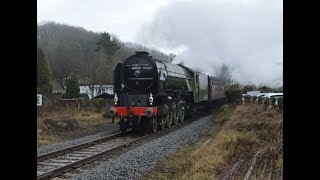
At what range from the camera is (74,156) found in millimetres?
9555

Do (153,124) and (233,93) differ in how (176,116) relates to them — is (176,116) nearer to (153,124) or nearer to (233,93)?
(153,124)

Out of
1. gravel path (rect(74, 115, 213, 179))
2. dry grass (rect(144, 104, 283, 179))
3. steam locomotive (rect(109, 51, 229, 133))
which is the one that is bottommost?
gravel path (rect(74, 115, 213, 179))

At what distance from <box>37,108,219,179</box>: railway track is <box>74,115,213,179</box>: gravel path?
44 centimetres

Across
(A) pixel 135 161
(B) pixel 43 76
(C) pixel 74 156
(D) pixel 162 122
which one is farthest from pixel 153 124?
(B) pixel 43 76

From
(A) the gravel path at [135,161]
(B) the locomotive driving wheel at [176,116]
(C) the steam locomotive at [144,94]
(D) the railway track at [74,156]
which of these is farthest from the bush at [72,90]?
(A) the gravel path at [135,161]

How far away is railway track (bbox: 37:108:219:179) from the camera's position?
7.64 meters

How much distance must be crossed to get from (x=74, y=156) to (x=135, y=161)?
1717mm

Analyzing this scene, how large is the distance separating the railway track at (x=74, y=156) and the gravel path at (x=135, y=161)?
437 millimetres

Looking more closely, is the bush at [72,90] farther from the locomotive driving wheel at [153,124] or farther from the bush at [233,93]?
the locomotive driving wheel at [153,124]

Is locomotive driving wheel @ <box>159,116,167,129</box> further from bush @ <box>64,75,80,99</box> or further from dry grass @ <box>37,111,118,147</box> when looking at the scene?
bush @ <box>64,75,80,99</box>

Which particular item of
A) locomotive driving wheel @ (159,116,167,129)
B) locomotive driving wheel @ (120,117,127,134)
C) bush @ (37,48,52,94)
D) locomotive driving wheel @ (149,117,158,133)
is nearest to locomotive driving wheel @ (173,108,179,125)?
locomotive driving wheel @ (159,116,167,129)
